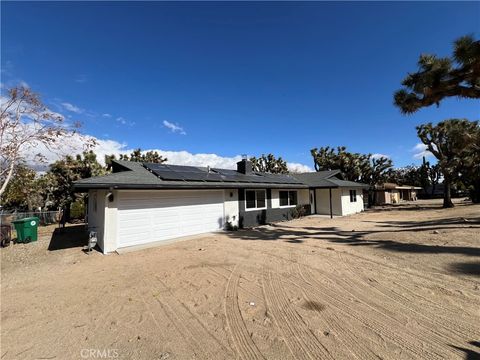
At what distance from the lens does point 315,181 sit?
2117cm

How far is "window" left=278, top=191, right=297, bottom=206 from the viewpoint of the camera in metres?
17.9

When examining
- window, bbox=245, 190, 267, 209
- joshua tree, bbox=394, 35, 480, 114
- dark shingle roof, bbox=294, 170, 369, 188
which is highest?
joshua tree, bbox=394, 35, 480, 114

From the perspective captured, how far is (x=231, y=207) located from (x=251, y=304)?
9588 millimetres

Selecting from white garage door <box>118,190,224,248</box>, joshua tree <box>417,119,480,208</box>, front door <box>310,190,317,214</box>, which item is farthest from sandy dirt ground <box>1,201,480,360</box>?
joshua tree <box>417,119,480,208</box>

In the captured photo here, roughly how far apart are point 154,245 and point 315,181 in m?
15.5

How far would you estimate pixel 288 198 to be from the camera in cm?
1853

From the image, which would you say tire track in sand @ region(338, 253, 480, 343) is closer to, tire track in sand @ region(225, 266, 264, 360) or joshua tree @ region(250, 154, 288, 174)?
tire track in sand @ region(225, 266, 264, 360)

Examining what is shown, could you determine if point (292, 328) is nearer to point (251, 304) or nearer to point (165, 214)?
point (251, 304)

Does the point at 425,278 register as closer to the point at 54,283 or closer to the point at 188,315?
the point at 188,315

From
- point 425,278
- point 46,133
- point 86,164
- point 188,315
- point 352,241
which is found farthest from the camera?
point 86,164

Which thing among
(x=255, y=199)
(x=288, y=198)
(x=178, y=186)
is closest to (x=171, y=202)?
(x=178, y=186)

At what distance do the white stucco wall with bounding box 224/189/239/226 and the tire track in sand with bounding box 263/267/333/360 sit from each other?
8.57 metres

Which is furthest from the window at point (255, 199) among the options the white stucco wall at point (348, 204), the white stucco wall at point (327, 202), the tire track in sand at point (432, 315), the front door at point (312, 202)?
the tire track in sand at point (432, 315)

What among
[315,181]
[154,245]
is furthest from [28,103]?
[315,181]
